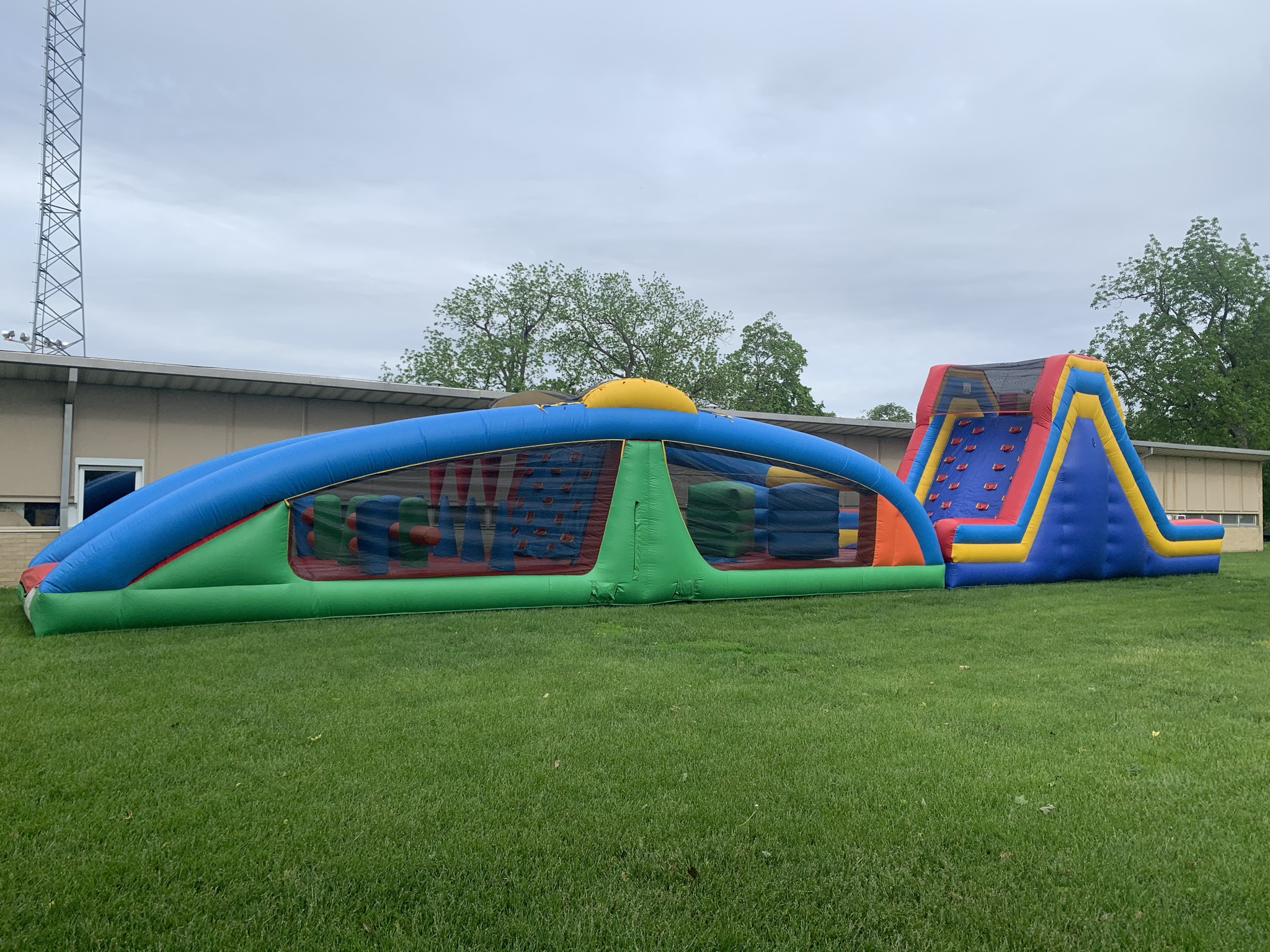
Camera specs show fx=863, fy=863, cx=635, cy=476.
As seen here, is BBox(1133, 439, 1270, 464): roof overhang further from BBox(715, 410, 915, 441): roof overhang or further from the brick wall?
the brick wall

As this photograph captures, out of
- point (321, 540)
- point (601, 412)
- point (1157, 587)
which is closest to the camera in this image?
point (321, 540)

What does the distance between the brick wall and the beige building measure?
0.01 metres

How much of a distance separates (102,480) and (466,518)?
234 inches

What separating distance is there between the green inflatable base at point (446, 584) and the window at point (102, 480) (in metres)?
4.67

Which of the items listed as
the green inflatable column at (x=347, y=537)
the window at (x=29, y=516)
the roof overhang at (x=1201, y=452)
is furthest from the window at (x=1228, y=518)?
the window at (x=29, y=516)

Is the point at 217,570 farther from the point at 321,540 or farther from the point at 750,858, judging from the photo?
the point at 750,858

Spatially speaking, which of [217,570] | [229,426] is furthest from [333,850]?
[229,426]

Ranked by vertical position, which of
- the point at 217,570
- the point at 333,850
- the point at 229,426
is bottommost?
the point at 333,850

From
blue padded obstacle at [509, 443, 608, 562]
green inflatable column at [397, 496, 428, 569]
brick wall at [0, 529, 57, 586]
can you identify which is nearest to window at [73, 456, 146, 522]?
brick wall at [0, 529, 57, 586]

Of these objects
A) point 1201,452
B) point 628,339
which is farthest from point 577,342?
point 1201,452

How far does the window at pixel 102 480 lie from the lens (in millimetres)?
10781

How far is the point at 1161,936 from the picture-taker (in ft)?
7.73

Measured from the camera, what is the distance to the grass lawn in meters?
2.42

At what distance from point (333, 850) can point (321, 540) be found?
5.09m
